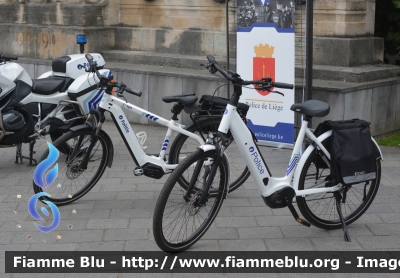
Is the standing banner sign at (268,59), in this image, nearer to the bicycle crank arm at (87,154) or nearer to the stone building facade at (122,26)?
the stone building facade at (122,26)

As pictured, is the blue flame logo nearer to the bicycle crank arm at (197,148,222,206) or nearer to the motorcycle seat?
the bicycle crank arm at (197,148,222,206)

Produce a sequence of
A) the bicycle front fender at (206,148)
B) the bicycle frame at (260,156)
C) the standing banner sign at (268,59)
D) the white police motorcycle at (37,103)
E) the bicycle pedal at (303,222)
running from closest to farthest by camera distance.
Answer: the bicycle front fender at (206,148)
the bicycle frame at (260,156)
the bicycle pedal at (303,222)
the white police motorcycle at (37,103)
the standing banner sign at (268,59)

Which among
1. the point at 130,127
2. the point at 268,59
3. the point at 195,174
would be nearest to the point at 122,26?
the point at 268,59

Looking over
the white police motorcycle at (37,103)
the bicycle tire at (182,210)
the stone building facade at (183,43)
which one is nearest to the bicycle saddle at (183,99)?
the bicycle tire at (182,210)

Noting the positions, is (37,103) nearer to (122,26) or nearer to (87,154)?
(87,154)

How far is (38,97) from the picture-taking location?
7.84 meters

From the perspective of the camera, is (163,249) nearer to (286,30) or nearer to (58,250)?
(58,250)

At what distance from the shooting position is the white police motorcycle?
7.61m

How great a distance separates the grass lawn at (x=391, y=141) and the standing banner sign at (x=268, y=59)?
5.28 feet

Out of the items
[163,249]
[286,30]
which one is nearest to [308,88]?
[286,30]

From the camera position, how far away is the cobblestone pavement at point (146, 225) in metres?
5.38

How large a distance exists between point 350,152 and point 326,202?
47 cm

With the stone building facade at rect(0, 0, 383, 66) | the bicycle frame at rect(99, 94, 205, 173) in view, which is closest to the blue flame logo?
the bicycle frame at rect(99, 94, 205, 173)

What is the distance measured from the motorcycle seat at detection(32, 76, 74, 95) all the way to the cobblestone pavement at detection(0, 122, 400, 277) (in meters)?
0.97
